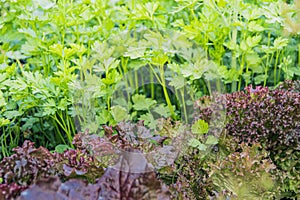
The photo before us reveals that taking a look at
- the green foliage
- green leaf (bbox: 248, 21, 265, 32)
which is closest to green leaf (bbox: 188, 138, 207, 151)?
the green foliage

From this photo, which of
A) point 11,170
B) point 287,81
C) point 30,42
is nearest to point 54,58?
point 30,42

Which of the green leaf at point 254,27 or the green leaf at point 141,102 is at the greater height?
the green leaf at point 254,27

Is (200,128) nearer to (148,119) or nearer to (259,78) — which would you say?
(148,119)

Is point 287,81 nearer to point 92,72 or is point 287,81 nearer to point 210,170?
point 210,170

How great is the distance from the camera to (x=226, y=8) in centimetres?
223

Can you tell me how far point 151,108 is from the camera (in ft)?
7.30

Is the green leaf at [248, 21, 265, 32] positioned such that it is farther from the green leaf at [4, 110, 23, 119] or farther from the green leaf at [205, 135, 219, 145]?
the green leaf at [4, 110, 23, 119]

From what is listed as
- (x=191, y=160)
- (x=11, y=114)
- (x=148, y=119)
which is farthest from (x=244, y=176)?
(x=11, y=114)

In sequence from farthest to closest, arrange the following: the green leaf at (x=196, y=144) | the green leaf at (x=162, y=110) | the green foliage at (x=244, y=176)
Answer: the green leaf at (x=162, y=110) < the green leaf at (x=196, y=144) < the green foliage at (x=244, y=176)

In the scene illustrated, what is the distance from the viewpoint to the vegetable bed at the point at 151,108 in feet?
5.36

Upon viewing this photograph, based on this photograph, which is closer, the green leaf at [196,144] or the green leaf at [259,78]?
the green leaf at [196,144]

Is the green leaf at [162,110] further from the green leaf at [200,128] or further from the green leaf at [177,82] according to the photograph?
the green leaf at [200,128]

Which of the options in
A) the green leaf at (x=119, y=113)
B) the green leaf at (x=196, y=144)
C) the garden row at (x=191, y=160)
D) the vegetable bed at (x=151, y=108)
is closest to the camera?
the garden row at (x=191, y=160)

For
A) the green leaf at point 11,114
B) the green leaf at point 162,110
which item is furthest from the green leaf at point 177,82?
the green leaf at point 11,114
